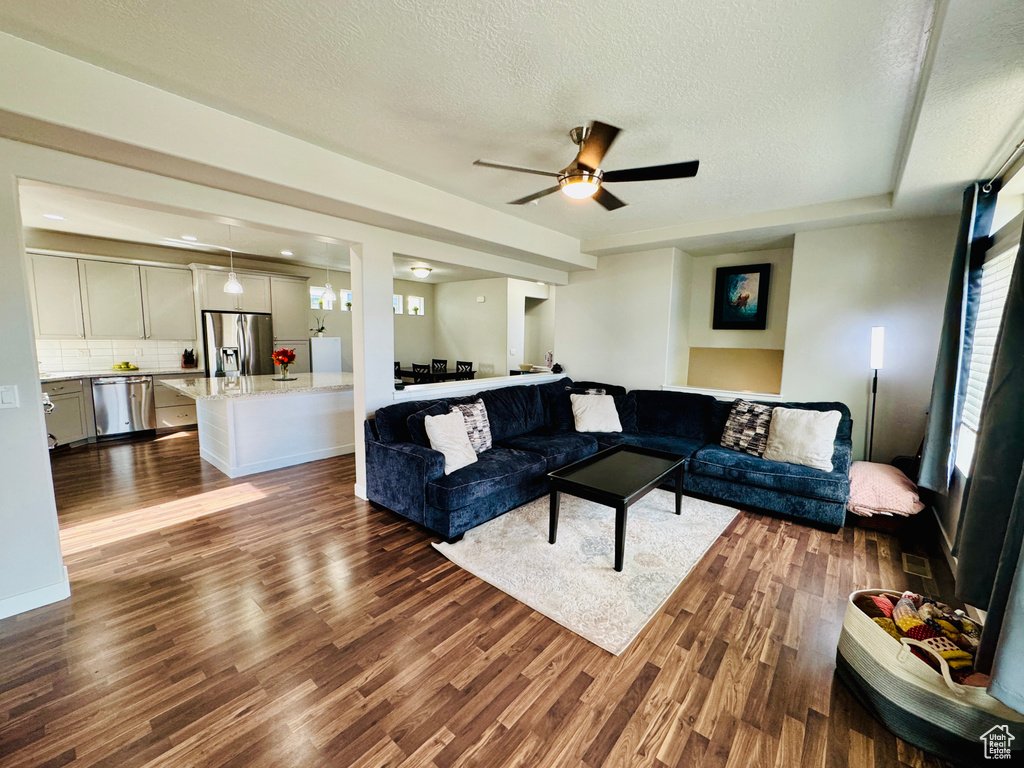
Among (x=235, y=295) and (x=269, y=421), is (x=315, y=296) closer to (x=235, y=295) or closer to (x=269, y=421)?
(x=235, y=295)

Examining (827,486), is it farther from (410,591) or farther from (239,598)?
(239,598)

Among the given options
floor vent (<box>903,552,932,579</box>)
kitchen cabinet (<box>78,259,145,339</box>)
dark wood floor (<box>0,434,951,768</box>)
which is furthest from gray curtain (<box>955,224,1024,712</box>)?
kitchen cabinet (<box>78,259,145,339</box>)

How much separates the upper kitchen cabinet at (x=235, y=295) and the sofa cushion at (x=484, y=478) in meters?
4.90

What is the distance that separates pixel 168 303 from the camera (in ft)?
19.5

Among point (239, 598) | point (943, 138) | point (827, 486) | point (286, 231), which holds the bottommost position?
point (239, 598)

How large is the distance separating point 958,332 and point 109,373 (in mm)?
8815

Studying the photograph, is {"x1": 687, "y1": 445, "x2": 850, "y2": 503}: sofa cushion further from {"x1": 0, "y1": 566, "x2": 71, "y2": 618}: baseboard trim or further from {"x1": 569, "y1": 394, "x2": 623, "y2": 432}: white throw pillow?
{"x1": 0, "y1": 566, "x2": 71, "y2": 618}: baseboard trim

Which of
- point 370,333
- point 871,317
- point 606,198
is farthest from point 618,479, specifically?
point 871,317

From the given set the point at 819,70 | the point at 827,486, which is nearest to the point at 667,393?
the point at 827,486

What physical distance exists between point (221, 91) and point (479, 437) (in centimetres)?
284

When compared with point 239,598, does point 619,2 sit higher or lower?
higher

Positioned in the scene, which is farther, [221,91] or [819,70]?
[221,91]

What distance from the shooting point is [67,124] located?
1.83 m

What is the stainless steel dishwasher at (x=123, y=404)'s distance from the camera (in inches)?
207
